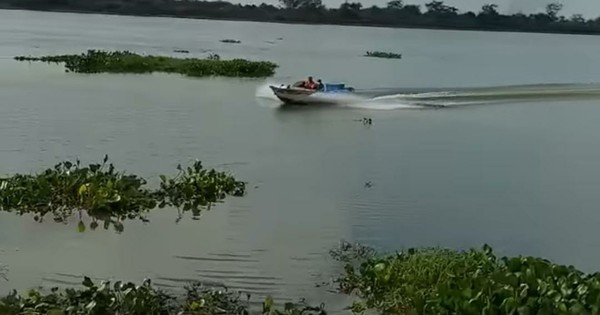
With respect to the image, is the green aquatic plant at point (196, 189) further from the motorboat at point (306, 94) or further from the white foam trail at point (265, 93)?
the white foam trail at point (265, 93)

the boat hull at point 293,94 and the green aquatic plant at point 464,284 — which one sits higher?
the green aquatic plant at point 464,284

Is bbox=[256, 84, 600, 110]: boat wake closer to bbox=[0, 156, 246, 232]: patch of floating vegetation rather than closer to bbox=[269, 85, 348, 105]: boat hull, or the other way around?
bbox=[269, 85, 348, 105]: boat hull

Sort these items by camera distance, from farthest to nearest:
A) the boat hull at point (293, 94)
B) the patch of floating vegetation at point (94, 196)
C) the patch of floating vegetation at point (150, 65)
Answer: the patch of floating vegetation at point (150, 65) < the boat hull at point (293, 94) < the patch of floating vegetation at point (94, 196)

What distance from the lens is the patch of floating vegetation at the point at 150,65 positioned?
3291 centimetres

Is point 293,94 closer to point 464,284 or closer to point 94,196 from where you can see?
point 94,196

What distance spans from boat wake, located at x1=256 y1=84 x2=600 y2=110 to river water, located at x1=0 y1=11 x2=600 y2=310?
0.15m

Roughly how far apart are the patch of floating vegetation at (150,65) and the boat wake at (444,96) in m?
4.74

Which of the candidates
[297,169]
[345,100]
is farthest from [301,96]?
[297,169]

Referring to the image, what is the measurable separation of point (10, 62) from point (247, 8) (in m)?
73.8

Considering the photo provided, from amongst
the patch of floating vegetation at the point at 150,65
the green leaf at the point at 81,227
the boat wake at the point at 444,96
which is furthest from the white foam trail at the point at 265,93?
the green leaf at the point at 81,227

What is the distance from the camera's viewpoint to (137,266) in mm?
8883

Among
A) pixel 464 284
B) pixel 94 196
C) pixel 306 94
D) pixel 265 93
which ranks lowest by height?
pixel 265 93

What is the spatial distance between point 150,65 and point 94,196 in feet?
80.7

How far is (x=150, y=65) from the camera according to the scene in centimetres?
3456
